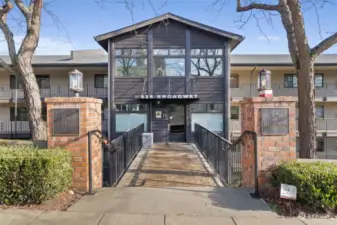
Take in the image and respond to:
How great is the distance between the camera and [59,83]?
19859mm

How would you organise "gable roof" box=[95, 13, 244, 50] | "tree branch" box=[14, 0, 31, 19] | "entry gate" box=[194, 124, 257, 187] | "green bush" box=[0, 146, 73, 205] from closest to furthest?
1. "green bush" box=[0, 146, 73, 205]
2. "entry gate" box=[194, 124, 257, 187]
3. "tree branch" box=[14, 0, 31, 19]
4. "gable roof" box=[95, 13, 244, 50]

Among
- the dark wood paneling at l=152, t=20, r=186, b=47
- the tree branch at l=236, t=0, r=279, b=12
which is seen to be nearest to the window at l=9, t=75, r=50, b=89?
the dark wood paneling at l=152, t=20, r=186, b=47

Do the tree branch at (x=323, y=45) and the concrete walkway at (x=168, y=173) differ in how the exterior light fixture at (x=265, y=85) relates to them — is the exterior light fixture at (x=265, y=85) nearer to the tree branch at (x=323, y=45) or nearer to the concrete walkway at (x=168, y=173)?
the concrete walkway at (x=168, y=173)

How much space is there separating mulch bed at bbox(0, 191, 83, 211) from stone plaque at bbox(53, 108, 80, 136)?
98 centimetres

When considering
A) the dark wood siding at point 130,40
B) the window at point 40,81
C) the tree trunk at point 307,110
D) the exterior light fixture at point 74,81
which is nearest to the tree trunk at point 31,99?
the exterior light fixture at point 74,81

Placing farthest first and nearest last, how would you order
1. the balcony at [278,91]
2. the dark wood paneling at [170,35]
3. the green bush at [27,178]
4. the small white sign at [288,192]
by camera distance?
the balcony at [278,91]
the dark wood paneling at [170,35]
the green bush at [27,178]
the small white sign at [288,192]

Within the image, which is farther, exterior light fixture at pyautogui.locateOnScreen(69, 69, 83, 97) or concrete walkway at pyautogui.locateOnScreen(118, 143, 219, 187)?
concrete walkway at pyautogui.locateOnScreen(118, 143, 219, 187)

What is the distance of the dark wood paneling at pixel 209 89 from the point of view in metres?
16.0

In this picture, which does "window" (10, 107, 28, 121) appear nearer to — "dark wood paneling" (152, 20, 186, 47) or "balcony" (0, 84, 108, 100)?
"balcony" (0, 84, 108, 100)

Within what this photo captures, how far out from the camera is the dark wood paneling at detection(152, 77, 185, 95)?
15969mm

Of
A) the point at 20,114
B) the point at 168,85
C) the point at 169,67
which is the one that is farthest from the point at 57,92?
the point at 169,67

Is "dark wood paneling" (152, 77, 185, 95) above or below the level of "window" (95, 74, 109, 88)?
below

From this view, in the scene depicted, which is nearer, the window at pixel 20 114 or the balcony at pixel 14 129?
the balcony at pixel 14 129

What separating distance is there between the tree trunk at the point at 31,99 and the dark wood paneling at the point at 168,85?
848 centimetres
